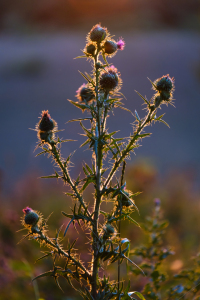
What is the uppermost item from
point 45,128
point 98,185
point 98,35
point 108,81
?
point 98,35

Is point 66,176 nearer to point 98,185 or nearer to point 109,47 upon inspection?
point 98,185

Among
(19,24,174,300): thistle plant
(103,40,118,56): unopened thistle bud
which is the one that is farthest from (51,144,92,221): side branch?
(103,40,118,56): unopened thistle bud

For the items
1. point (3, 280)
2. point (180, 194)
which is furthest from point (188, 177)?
point (3, 280)

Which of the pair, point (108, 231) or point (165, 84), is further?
point (165, 84)

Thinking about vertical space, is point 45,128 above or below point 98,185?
above

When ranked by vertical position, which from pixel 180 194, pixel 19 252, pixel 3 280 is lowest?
pixel 3 280

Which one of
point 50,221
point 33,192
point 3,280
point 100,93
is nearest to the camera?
point 100,93

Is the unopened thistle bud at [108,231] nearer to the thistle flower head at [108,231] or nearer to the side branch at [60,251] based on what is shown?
the thistle flower head at [108,231]

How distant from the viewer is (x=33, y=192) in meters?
3.16

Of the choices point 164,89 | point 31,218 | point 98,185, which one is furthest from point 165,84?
point 31,218

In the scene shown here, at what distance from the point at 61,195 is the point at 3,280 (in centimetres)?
160

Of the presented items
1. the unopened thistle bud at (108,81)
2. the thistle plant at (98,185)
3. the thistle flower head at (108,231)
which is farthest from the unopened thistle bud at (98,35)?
the thistle flower head at (108,231)

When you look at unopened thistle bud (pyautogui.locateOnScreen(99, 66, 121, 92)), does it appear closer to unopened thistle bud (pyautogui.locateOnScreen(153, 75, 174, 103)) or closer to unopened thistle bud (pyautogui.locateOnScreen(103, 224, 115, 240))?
unopened thistle bud (pyautogui.locateOnScreen(153, 75, 174, 103))

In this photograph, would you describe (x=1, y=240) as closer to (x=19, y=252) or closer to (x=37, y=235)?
(x=19, y=252)
